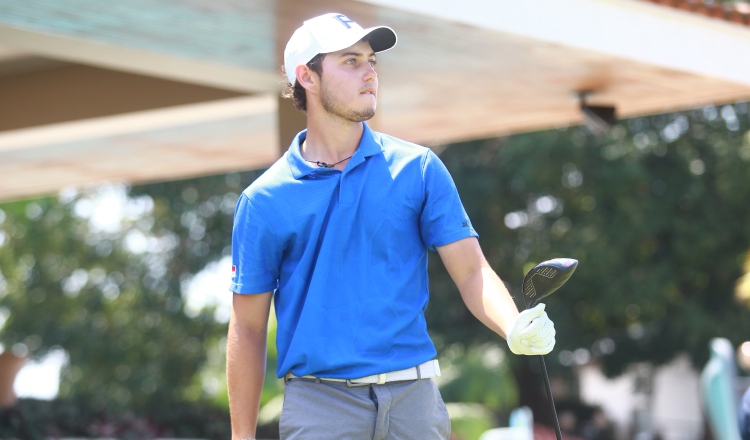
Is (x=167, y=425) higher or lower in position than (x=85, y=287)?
higher

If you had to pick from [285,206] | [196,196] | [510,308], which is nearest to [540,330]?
[510,308]

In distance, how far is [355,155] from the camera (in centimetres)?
322

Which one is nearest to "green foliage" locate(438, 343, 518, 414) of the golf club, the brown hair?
the brown hair

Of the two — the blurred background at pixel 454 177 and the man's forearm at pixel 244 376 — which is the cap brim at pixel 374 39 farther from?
the blurred background at pixel 454 177

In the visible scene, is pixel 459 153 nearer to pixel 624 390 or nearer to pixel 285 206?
pixel 285 206

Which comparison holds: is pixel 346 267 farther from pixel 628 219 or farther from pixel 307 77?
pixel 628 219

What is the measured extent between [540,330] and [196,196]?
Result: 64.4ft

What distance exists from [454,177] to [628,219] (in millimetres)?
3244

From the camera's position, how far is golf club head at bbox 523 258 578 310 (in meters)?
2.88

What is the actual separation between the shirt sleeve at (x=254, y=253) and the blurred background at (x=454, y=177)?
332 cm

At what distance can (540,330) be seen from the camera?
2734 millimetres

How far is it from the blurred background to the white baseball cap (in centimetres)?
307

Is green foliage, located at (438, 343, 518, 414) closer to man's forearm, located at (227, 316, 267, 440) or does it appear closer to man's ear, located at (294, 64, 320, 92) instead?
man's forearm, located at (227, 316, 267, 440)

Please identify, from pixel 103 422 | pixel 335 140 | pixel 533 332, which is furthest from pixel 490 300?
Result: pixel 103 422
